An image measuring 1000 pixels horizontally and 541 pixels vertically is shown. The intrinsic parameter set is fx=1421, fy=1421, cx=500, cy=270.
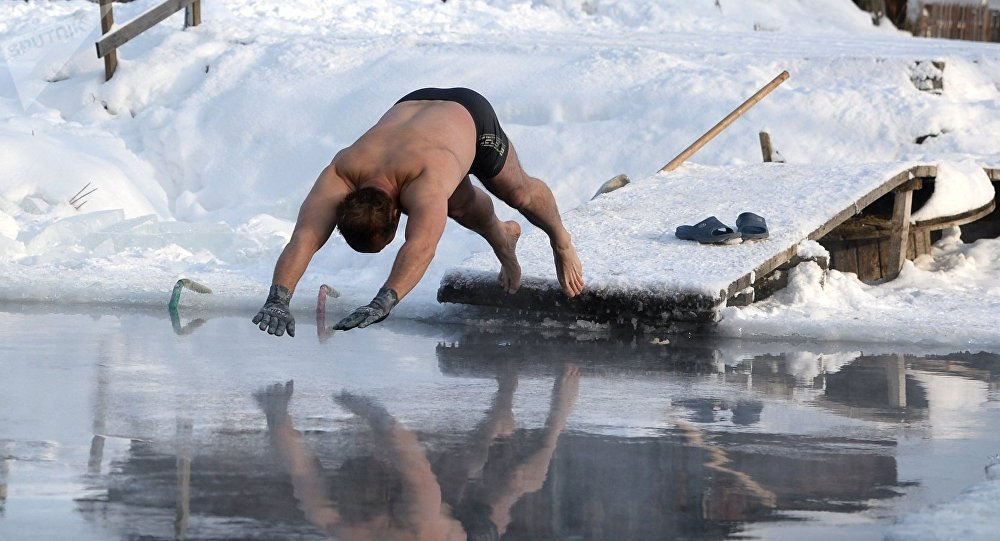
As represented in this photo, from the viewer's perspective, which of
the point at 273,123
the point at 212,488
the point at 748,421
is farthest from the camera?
the point at 273,123

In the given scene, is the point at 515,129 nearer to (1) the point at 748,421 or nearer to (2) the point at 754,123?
(2) the point at 754,123

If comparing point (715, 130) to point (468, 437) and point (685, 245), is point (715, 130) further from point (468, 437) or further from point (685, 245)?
point (468, 437)

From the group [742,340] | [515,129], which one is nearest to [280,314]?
[742,340]

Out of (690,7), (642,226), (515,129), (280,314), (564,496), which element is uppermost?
(690,7)

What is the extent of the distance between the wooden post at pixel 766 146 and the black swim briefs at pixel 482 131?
5.54m

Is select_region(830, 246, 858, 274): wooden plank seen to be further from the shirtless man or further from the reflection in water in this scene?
the reflection in water

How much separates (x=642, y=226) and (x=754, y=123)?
17.0ft

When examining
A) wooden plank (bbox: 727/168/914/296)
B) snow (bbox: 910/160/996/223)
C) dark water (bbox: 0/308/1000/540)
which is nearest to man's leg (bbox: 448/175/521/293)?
dark water (bbox: 0/308/1000/540)

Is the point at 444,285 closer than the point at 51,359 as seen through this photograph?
No

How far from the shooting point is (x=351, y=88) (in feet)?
49.8

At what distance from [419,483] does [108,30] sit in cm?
1293

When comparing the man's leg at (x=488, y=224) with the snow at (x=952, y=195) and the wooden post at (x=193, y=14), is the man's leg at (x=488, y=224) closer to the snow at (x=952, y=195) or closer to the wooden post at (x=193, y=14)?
the snow at (x=952, y=195)

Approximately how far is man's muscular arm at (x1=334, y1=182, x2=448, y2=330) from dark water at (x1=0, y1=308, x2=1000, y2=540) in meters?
0.39

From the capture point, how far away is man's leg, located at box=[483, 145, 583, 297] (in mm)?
6992
